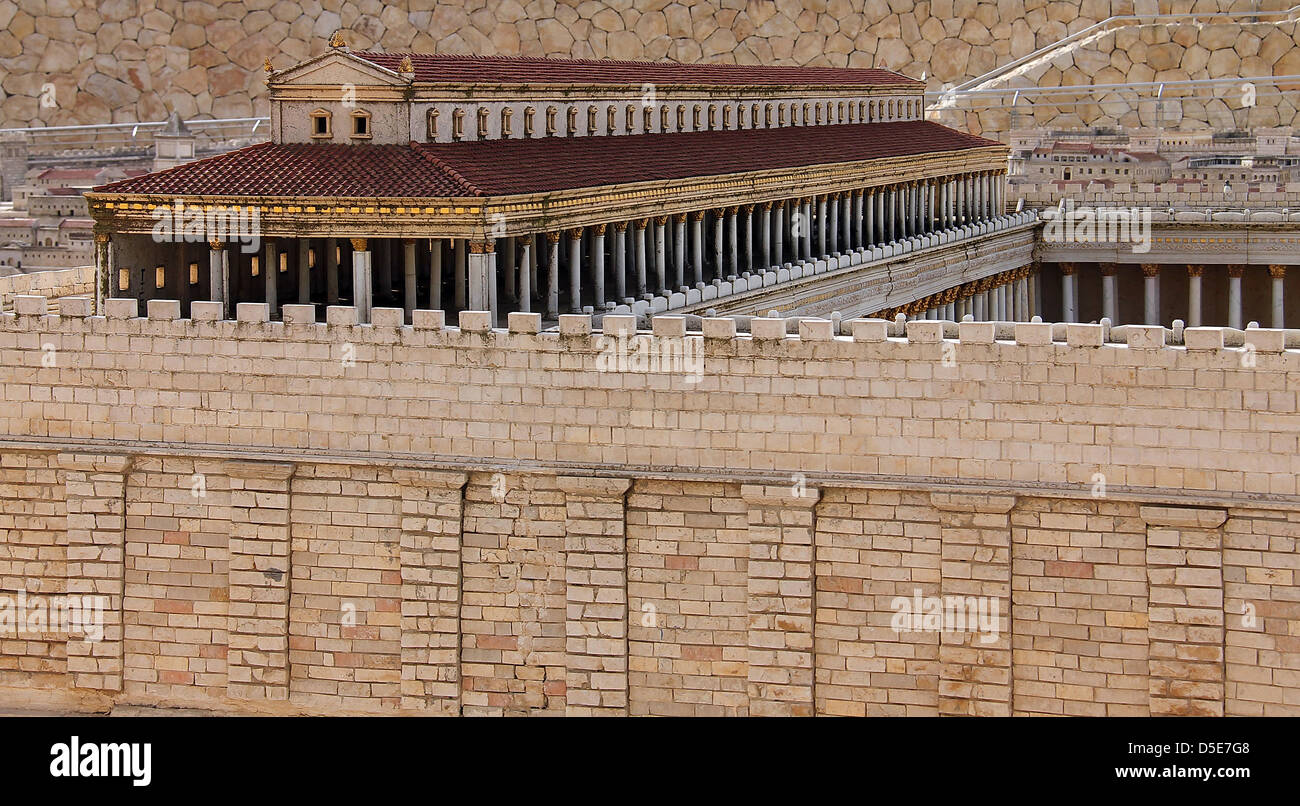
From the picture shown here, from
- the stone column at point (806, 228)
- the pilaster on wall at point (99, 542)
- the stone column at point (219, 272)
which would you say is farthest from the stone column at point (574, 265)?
the stone column at point (806, 228)

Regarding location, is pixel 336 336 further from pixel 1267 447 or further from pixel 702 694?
pixel 1267 447

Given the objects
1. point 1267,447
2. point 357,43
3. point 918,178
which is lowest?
point 1267,447

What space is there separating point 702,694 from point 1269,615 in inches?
229

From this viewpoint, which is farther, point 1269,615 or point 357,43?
point 357,43

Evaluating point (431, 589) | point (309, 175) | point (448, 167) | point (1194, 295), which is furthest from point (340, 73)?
point (1194, 295)

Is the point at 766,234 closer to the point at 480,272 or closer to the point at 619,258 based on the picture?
the point at 619,258

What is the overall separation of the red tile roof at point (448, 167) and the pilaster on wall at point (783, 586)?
644 centimetres

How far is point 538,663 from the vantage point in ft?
83.5

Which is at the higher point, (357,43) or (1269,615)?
(357,43)

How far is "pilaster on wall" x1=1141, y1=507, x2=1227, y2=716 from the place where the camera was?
23.6 metres

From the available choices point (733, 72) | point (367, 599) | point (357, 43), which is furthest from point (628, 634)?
point (357, 43)

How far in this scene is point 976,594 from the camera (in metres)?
24.3

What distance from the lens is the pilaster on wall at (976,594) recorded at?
2425cm

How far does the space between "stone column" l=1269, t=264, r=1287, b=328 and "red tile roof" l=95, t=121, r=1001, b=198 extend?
56.1 ft
